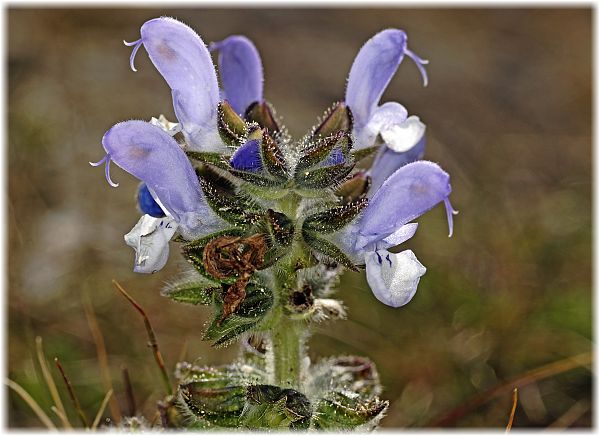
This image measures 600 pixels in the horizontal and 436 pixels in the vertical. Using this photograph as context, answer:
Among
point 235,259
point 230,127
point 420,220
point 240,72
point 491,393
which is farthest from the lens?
point 420,220

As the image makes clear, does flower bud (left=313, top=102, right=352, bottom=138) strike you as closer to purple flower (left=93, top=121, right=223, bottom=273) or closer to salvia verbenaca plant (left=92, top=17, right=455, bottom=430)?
salvia verbenaca plant (left=92, top=17, right=455, bottom=430)

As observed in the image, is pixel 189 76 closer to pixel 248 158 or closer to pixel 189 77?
pixel 189 77

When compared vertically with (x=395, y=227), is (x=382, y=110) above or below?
above

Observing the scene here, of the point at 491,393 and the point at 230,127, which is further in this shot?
the point at 491,393

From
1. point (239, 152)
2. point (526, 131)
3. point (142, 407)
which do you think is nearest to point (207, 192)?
point (239, 152)

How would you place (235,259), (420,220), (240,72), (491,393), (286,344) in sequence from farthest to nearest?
(420,220) → (491,393) → (240,72) → (286,344) → (235,259)

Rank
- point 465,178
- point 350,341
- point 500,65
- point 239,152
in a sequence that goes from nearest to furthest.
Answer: point 239,152 < point 350,341 < point 465,178 < point 500,65

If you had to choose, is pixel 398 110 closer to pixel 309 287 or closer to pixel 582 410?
pixel 309 287

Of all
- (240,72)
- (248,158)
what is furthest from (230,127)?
(240,72)
